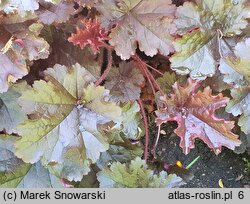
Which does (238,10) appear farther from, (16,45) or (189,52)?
(16,45)

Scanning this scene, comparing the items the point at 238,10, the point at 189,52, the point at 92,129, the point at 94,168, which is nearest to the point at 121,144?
the point at 94,168

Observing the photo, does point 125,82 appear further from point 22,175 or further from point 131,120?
point 22,175

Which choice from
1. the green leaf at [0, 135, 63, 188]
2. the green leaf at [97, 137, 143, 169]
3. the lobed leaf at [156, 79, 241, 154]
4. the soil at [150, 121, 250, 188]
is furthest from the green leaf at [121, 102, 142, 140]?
the soil at [150, 121, 250, 188]

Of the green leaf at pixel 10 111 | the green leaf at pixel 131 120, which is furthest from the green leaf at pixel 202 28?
the green leaf at pixel 10 111

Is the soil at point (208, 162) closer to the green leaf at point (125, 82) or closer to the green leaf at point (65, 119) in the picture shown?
the green leaf at point (125, 82)

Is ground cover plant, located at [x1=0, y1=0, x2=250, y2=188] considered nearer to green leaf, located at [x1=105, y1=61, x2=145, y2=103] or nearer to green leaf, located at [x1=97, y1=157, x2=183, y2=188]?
green leaf, located at [x1=97, y1=157, x2=183, y2=188]
